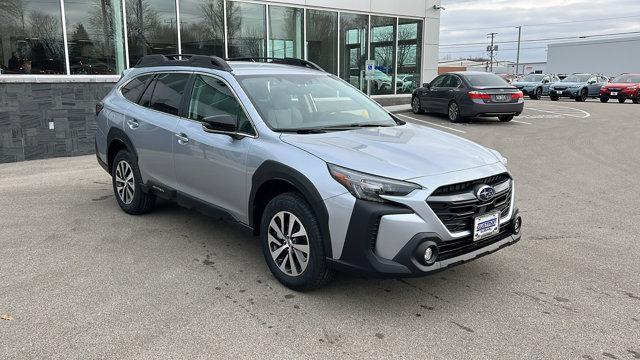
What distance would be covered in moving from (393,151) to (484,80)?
12573 mm

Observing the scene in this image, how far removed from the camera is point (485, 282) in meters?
4.10

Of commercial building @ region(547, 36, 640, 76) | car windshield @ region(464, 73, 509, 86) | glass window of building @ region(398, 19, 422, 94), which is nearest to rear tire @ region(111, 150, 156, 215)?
car windshield @ region(464, 73, 509, 86)

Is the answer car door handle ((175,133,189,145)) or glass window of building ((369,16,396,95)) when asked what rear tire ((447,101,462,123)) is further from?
car door handle ((175,133,189,145))

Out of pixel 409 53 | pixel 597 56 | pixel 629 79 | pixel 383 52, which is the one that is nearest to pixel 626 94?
pixel 629 79

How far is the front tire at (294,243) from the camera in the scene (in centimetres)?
363

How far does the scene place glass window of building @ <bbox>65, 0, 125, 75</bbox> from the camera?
11.2 meters

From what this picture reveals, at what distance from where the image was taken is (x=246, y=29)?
14.8 m

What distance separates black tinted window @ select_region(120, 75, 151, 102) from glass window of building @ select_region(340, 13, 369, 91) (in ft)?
39.8

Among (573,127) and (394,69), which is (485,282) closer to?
(573,127)

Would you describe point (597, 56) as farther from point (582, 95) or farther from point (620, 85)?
point (620, 85)

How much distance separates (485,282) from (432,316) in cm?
78

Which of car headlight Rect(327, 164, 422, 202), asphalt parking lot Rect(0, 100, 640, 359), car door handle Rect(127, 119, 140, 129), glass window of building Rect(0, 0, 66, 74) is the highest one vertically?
glass window of building Rect(0, 0, 66, 74)

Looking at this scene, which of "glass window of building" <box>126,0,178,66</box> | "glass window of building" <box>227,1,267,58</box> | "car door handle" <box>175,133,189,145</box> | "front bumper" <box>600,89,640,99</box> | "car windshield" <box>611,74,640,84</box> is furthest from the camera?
"car windshield" <box>611,74,640,84</box>

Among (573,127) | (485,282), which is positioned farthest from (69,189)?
(573,127)
